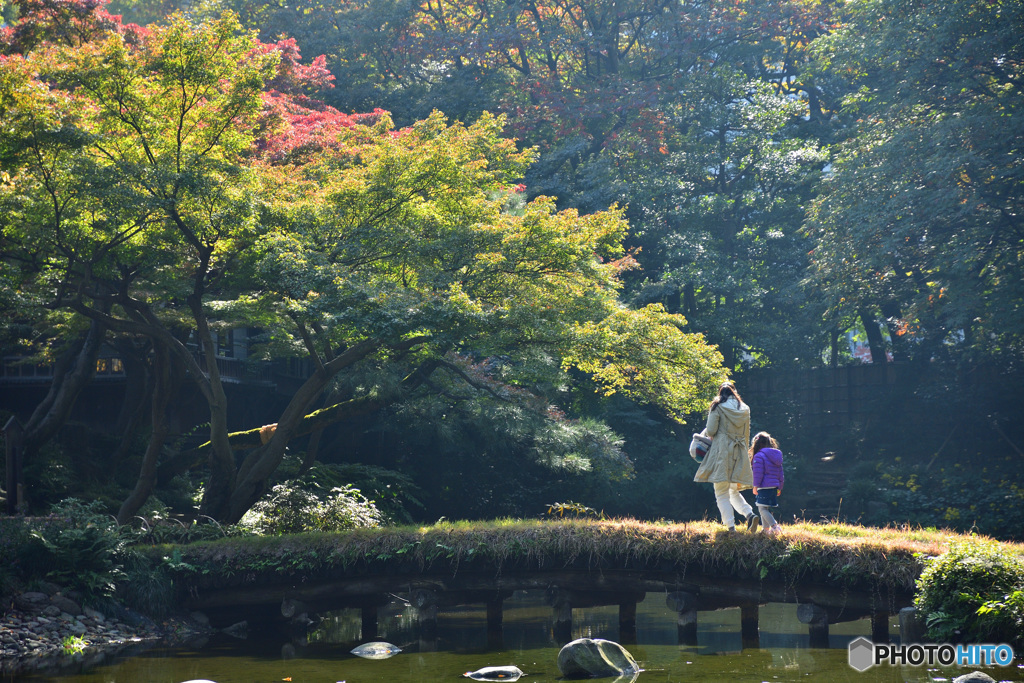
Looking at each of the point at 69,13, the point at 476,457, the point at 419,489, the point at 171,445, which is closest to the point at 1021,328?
the point at 476,457

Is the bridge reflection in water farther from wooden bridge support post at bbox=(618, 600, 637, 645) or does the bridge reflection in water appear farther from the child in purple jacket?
the child in purple jacket

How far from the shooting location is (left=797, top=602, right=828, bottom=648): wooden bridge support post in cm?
1041

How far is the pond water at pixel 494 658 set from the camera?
9086 millimetres

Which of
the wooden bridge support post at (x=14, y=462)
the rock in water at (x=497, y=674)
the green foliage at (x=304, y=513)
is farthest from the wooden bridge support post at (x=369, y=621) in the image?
the wooden bridge support post at (x=14, y=462)

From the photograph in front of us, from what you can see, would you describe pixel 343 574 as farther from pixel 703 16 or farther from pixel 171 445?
pixel 703 16

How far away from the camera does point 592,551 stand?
1127cm

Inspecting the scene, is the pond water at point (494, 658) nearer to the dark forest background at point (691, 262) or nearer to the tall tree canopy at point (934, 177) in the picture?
the dark forest background at point (691, 262)

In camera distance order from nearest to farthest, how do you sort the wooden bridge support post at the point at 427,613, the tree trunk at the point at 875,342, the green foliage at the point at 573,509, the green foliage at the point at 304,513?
the wooden bridge support post at the point at 427,613, the green foliage at the point at 573,509, the green foliage at the point at 304,513, the tree trunk at the point at 875,342

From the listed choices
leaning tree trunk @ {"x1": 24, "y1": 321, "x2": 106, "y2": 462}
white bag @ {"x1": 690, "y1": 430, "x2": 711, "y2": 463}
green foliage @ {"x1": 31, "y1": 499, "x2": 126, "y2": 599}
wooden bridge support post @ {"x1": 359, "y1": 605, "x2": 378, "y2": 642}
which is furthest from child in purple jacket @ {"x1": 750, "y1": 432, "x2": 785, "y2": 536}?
leaning tree trunk @ {"x1": 24, "y1": 321, "x2": 106, "y2": 462}

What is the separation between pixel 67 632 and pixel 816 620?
31.0 feet

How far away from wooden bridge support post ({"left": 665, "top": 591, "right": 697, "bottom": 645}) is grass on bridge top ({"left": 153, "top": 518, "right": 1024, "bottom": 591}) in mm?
439

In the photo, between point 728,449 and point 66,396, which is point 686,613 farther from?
point 66,396

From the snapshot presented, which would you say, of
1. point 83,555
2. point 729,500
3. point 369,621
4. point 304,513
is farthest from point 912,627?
point 83,555

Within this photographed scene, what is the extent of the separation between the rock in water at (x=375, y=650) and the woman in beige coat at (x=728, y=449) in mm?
4532
